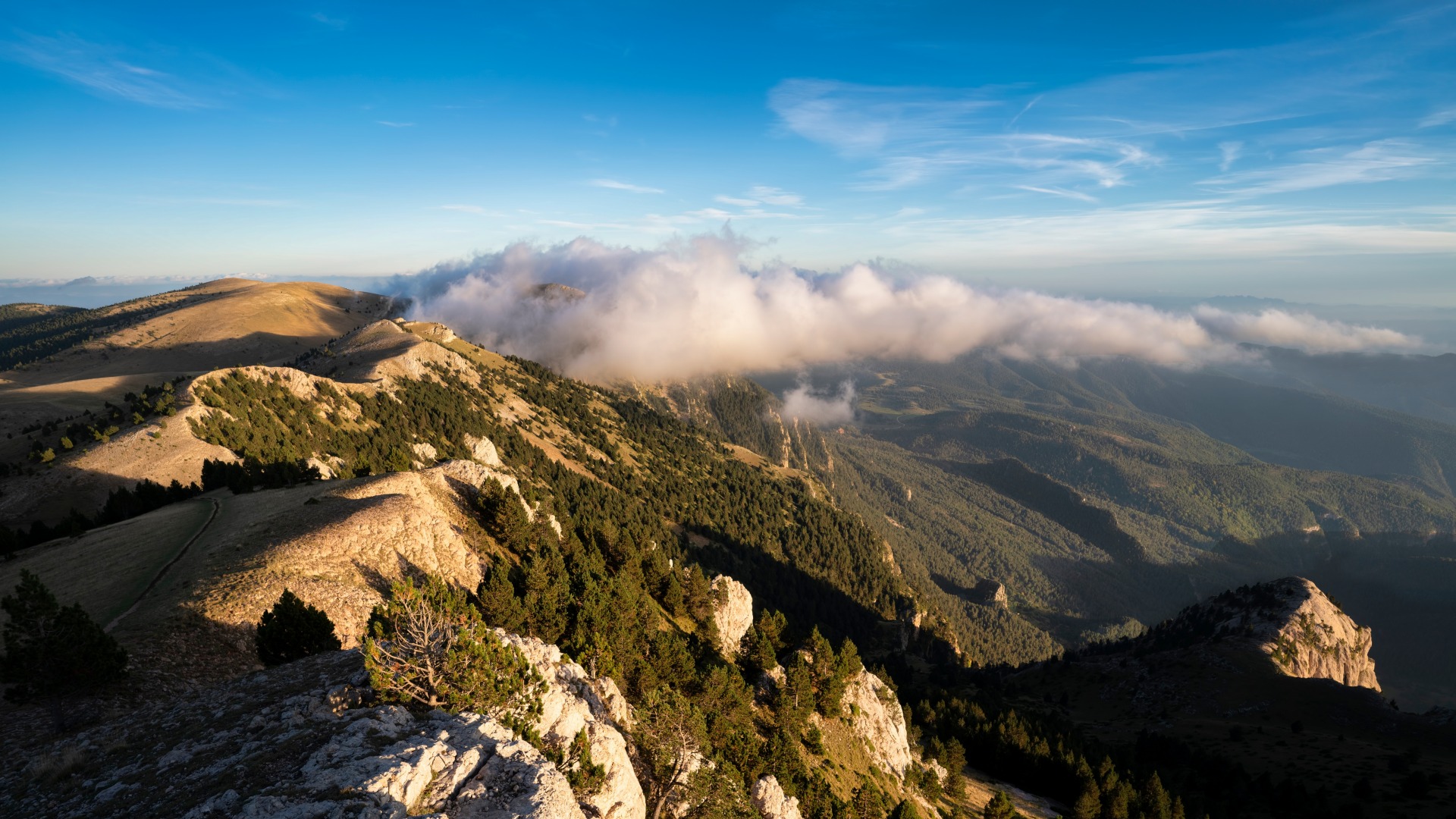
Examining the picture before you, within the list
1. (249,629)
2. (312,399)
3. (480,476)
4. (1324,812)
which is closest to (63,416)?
(312,399)

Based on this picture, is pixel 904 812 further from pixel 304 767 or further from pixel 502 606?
pixel 304 767

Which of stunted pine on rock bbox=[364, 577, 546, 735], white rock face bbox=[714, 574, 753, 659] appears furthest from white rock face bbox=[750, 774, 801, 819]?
white rock face bbox=[714, 574, 753, 659]

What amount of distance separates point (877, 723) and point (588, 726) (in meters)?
62.0

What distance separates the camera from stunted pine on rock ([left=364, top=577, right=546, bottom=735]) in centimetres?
2434

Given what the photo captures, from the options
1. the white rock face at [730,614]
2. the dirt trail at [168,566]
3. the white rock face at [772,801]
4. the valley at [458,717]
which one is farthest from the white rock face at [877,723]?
the dirt trail at [168,566]

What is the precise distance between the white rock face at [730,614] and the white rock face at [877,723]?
16964 millimetres

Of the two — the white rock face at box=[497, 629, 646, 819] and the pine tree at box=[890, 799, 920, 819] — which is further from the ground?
the white rock face at box=[497, 629, 646, 819]

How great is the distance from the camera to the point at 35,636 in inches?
1009

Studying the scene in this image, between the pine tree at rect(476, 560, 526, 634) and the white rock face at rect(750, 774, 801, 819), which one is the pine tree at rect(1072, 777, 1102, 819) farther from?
the pine tree at rect(476, 560, 526, 634)

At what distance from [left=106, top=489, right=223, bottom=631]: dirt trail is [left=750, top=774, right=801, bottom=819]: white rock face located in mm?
43509

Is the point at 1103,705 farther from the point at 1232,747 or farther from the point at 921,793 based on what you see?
the point at 921,793

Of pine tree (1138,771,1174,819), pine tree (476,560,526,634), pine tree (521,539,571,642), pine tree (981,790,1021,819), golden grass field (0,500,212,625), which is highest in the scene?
golden grass field (0,500,212,625)

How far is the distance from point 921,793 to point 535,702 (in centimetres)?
6848

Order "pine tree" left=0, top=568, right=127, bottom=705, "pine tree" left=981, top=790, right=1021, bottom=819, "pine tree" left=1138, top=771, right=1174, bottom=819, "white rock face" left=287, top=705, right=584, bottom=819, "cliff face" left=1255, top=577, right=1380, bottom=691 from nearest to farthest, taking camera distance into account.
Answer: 1. "white rock face" left=287, top=705, right=584, bottom=819
2. "pine tree" left=0, top=568, right=127, bottom=705
3. "pine tree" left=981, top=790, right=1021, bottom=819
4. "pine tree" left=1138, top=771, right=1174, bottom=819
5. "cliff face" left=1255, top=577, right=1380, bottom=691
